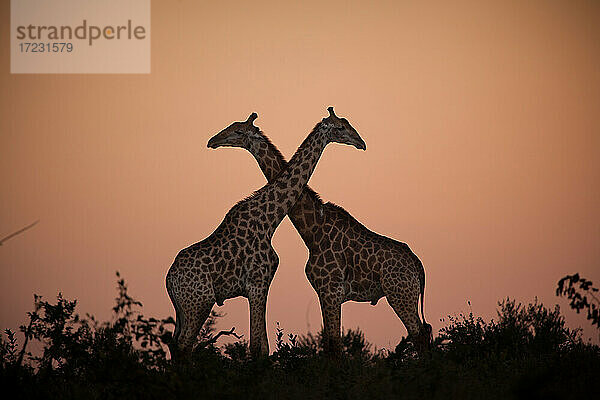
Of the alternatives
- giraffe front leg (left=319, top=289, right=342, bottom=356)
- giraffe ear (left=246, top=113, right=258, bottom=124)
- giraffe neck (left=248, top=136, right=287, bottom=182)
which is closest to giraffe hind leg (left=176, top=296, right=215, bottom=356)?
giraffe front leg (left=319, top=289, right=342, bottom=356)

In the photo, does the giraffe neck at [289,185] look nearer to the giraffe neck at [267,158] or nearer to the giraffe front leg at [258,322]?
the giraffe neck at [267,158]

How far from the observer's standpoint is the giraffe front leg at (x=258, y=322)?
1143 centimetres

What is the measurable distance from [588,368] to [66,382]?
6.71 m

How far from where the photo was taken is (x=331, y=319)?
12.2 metres

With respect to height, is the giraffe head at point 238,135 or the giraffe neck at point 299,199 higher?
the giraffe head at point 238,135

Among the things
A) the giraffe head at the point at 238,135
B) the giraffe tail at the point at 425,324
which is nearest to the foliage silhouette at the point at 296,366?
the giraffe tail at the point at 425,324

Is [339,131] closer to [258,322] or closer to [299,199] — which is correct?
[299,199]

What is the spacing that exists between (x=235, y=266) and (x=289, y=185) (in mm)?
1617

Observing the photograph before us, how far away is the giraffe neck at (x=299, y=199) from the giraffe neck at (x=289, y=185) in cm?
19

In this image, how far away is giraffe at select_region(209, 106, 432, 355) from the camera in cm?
1233

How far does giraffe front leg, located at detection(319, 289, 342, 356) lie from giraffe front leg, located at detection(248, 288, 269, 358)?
1033mm

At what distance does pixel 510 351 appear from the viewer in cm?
1311

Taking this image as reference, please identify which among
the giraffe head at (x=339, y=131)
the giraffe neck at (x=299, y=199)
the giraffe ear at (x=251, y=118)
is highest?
the giraffe ear at (x=251, y=118)

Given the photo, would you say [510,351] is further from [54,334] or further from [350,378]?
[54,334]
